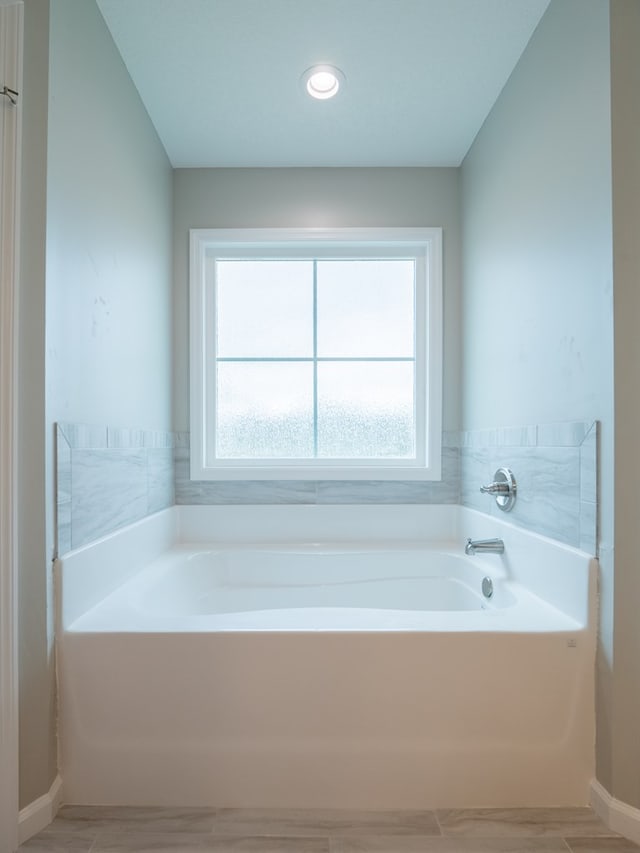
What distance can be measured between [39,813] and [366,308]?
231 cm

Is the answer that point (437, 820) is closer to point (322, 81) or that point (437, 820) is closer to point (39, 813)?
point (39, 813)

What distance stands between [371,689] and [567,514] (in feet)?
2.46

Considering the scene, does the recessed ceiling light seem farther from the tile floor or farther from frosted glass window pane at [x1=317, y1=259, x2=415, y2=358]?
the tile floor

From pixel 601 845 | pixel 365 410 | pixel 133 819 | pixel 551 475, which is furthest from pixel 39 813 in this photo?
pixel 365 410

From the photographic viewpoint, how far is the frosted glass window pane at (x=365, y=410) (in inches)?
107

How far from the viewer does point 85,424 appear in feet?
5.28

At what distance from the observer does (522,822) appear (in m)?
1.41

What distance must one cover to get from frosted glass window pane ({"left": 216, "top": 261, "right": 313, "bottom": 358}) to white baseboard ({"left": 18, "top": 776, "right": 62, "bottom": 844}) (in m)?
1.89

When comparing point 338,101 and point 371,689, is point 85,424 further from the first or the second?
point 338,101

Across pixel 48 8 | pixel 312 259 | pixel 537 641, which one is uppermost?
pixel 48 8

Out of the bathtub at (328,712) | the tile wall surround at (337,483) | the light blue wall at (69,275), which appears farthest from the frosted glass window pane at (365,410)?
the bathtub at (328,712)

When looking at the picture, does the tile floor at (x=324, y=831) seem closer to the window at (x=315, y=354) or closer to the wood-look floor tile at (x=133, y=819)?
the wood-look floor tile at (x=133, y=819)

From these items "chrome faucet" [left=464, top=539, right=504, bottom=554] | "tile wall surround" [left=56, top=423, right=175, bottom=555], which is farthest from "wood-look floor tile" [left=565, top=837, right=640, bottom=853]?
"tile wall surround" [left=56, top=423, right=175, bottom=555]

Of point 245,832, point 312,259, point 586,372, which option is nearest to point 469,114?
point 312,259
